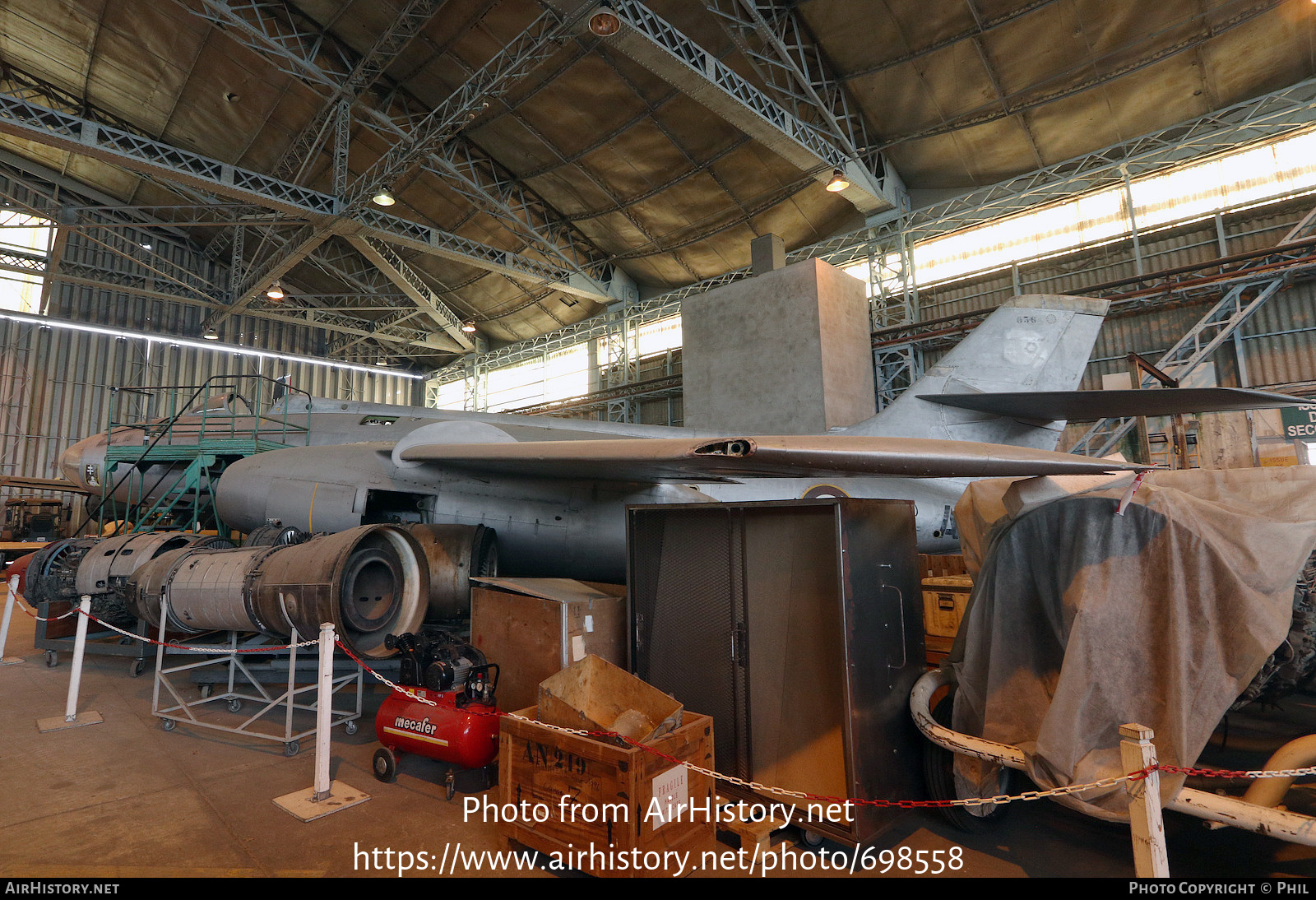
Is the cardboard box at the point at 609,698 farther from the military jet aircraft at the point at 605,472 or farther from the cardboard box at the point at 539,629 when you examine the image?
the military jet aircraft at the point at 605,472

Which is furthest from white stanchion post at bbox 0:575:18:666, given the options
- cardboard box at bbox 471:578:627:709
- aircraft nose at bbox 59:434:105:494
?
cardboard box at bbox 471:578:627:709

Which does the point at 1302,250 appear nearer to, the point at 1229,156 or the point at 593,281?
the point at 1229,156

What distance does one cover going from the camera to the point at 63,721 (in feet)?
20.1

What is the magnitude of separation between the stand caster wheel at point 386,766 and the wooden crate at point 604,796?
4.50 ft

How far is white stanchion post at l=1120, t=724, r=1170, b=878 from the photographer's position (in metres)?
2.70

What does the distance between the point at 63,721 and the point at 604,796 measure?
6.12m

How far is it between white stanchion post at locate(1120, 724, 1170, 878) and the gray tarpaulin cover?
0.67 ft

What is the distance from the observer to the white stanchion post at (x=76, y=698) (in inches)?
239

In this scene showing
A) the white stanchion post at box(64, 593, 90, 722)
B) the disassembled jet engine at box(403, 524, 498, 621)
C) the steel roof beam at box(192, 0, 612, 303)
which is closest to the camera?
the white stanchion post at box(64, 593, 90, 722)

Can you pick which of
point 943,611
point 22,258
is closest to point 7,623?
point 943,611

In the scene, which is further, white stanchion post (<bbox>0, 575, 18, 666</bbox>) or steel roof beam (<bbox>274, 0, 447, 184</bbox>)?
steel roof beam (<bbox>274, 0, 447, 184</bbox>)

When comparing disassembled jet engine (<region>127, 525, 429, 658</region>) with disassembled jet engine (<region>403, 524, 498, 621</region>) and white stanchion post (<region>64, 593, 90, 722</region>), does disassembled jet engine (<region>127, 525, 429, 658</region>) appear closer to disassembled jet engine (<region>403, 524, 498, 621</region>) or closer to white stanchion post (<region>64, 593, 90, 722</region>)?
disassembled jet engine (<region>403, 524, 498, 621</region>)

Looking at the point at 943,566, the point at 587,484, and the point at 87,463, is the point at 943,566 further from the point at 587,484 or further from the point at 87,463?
the point at 87,463
